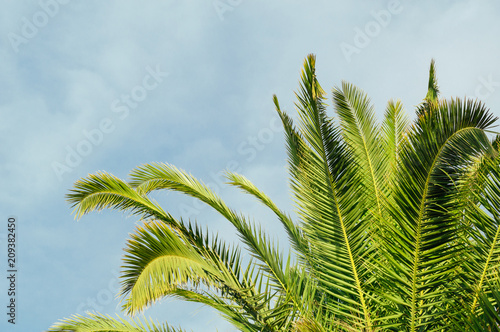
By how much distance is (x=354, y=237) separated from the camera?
5.37 m

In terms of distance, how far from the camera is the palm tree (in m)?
4.46

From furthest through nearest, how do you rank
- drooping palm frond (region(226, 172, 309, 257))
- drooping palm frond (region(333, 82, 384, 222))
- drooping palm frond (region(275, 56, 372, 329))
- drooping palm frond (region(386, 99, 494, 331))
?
drooping palm frond (region(226, 172, 309, 257)), drooping palm frond (region(333, 82, 384, 222)), drooping palm frond (region(275, 56, 372, 329)), drooping palm frond (region(386, 99, 494, 331))

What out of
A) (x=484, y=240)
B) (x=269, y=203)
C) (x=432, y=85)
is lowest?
(x=484, y=240)

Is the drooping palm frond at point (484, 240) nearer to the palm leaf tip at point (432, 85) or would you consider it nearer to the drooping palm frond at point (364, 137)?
the drooping palm frond at point (364, 137)

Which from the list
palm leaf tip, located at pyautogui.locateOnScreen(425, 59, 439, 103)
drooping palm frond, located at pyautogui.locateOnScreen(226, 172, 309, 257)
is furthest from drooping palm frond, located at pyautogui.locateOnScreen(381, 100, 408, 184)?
drooping palm frond, located at pyautogui.locateOnScreen(226, 172, 309, 257)

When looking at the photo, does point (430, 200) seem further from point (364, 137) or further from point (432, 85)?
point (432, 85)

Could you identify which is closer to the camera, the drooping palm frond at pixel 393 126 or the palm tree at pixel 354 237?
the palm tree at pixel 354 237

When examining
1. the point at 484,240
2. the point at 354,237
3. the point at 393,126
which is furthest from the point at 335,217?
the point at 393,126

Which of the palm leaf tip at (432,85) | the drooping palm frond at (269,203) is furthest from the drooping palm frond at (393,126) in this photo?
the drooping palm frond at (269,203)

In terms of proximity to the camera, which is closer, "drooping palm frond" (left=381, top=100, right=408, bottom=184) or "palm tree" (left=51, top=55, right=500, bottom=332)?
"palm tree" (left=51, top=55, right=500, bottom=332)

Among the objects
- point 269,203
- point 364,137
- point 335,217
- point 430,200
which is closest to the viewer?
point 430,200

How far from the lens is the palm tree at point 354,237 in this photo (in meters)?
4.46

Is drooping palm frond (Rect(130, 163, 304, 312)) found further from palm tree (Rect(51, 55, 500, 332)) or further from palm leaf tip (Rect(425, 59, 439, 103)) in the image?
palm leaf tip (Rect(425, 59, 439, 103))

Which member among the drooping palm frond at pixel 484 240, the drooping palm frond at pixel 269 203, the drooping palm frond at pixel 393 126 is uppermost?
the drooping palm frond at pixel 393 126
